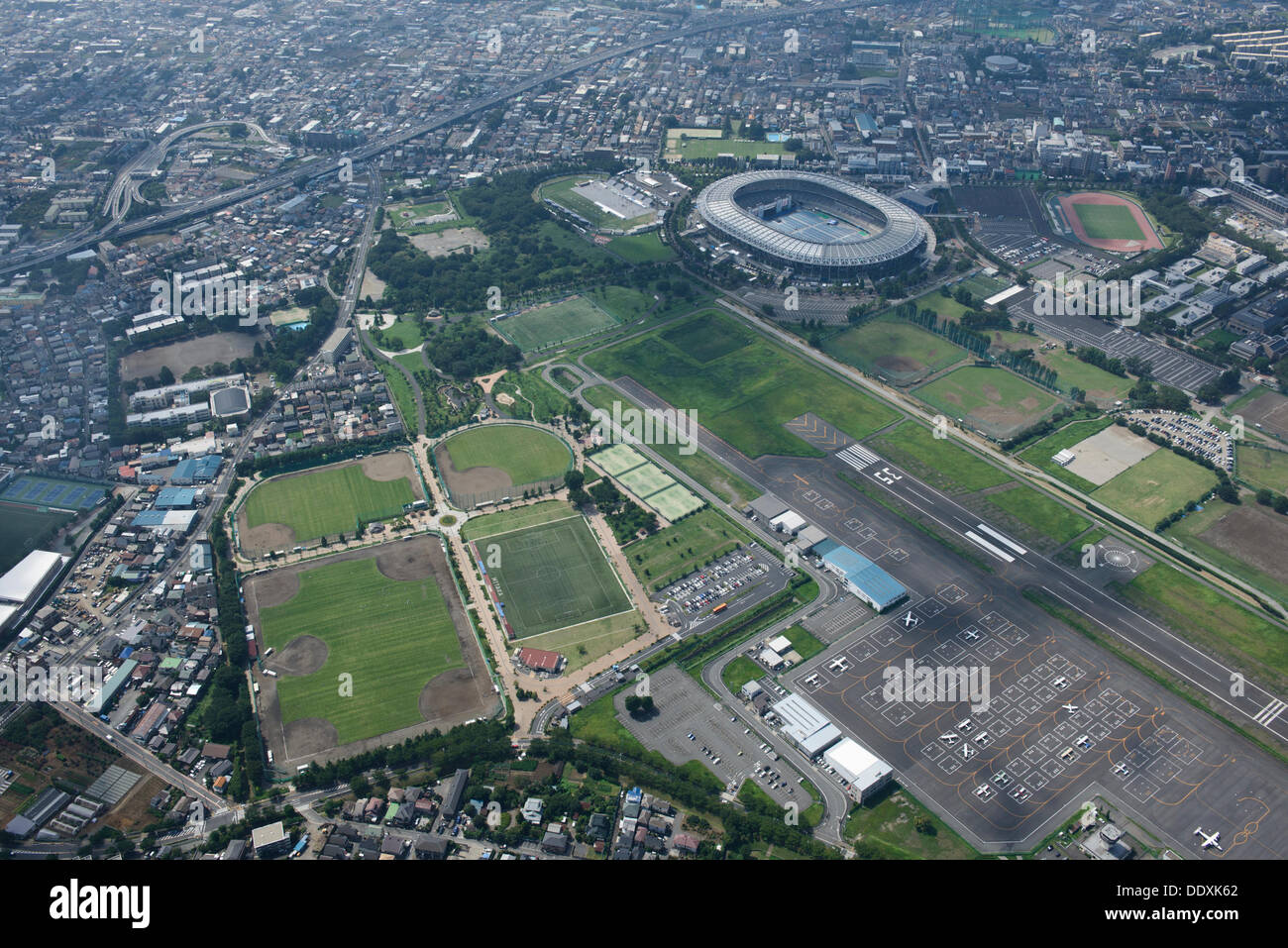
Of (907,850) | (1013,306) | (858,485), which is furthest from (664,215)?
(907,850)

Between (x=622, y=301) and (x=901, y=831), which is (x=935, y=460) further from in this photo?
(x=622, y=301)

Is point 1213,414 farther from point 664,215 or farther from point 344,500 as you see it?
point 344,500

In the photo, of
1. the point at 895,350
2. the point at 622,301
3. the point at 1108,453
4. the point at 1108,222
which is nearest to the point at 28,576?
the point at 622,301

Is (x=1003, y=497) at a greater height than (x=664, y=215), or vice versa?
(x=664, y=215)

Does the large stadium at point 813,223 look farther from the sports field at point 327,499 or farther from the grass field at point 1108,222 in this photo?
the sports field at point 327,499

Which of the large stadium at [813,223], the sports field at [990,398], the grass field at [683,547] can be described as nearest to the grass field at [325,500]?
the grass field at [683,547]

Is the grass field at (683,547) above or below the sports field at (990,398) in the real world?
below
